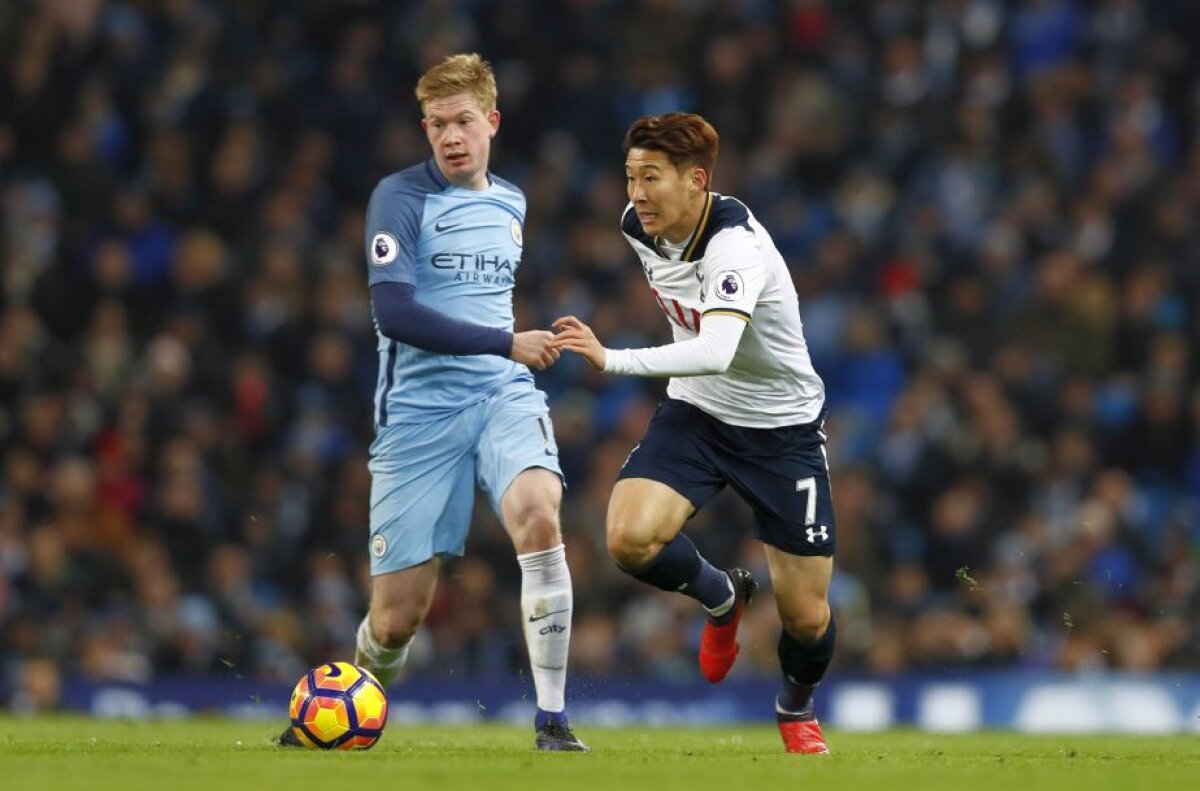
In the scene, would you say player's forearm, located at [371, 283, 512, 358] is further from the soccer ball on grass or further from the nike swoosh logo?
the soccer ball on grass

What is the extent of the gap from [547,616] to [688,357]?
116 cm

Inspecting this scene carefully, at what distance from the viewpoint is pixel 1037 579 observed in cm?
1392

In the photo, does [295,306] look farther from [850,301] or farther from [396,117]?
[850,301]

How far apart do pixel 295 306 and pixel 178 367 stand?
107cm

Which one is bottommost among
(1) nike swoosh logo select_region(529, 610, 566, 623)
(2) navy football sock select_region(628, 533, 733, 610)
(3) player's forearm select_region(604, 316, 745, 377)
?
(1) nike swoosh logo select_region(529, 610, 566, 623)

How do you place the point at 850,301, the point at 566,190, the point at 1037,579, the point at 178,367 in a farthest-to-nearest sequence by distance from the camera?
the point at 566,190 → the point at 850,301 → the point at 178,367 → the point at 1037,579

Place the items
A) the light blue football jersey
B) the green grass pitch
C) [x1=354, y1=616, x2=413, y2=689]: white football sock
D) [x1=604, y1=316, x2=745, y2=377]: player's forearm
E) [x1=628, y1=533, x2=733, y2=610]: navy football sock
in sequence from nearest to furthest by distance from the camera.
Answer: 1. the green grass pitch
2. [x1=604, y1=316, x2=745, y2=377]: player's forearm
3. [x1=628, y1=533, x2=733, y2=610]: navy football sock
4. the light blue football jersey
5. [x1=354, y1=616, x2=413, y2=689]: white football sock

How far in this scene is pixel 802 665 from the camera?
872 centimetres

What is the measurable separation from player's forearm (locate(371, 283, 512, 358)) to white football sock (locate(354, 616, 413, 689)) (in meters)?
1.26

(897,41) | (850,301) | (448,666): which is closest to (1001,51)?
(897,41)

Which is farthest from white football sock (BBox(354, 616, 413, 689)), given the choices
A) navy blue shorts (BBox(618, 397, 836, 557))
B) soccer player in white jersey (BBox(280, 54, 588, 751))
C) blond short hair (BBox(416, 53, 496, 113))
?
blond short hair (BBox(416, 53, 496, 113))

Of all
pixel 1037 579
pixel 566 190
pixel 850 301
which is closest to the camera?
pixel 1037 579

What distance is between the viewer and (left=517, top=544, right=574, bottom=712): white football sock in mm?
8219

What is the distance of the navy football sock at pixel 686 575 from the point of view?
8.51 meters
